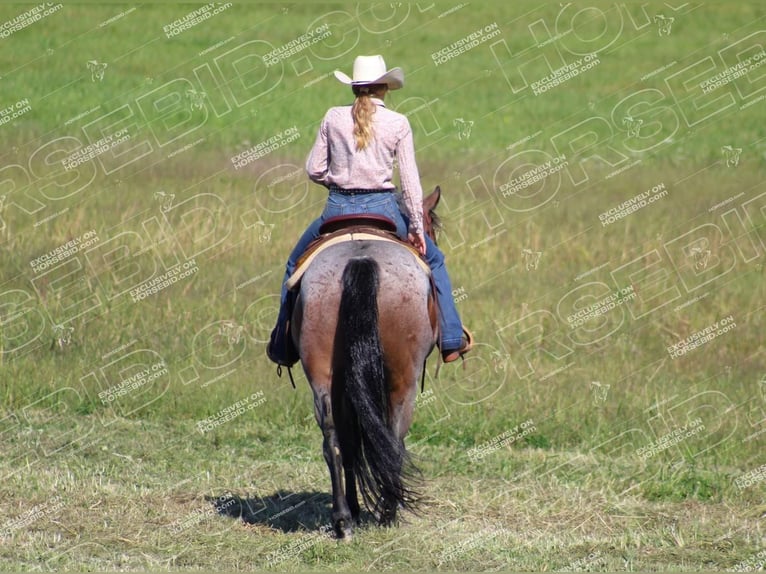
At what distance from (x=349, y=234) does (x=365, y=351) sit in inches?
31.1

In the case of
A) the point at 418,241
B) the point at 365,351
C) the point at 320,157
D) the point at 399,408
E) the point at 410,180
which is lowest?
the point at 399,408

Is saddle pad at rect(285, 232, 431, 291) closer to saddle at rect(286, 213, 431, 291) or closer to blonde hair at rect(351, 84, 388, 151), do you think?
saddle at rect(286, 213, 431, 291)

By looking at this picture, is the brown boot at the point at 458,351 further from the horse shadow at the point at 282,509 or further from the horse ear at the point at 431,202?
the horse shadow at the point at 282,509

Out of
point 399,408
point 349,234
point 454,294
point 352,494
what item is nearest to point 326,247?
point 349,234

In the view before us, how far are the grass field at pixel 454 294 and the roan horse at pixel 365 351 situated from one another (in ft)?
1.44

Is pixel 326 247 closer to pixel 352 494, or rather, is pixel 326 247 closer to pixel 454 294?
pixel 352 494

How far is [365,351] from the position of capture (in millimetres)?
7043

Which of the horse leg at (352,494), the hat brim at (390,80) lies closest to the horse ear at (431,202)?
the hat brim at (390,80)

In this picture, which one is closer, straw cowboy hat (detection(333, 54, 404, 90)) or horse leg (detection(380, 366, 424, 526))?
horse leg (detection(380, 366, 424, 526))

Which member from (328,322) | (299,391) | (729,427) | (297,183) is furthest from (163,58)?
(328,322)

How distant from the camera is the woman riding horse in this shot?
751 cm

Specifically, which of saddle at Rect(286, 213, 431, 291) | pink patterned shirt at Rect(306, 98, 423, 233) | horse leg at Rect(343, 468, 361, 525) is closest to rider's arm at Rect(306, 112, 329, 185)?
pink patterned shirt at Rect(306, 98, 423, 233)

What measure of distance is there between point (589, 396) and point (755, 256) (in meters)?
5.32

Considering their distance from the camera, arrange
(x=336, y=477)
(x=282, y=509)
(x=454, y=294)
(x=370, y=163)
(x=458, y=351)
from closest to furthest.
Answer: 1. (x=336, y=477)
2. (x=370, y=163)
3. (x=458, y=351)
4. (x=282, y=509)
5. (x=454, y=294)
